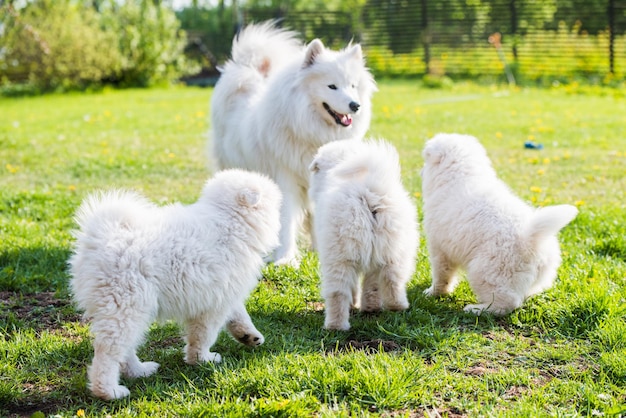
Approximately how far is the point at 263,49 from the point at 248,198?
11.6 feet

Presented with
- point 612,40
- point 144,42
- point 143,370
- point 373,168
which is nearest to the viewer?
point 143,370

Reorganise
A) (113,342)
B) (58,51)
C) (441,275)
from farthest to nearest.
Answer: (58,51), (441,275), (113,342)

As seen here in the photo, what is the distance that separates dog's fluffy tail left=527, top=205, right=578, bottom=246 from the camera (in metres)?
3.88

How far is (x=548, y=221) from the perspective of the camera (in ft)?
12.8

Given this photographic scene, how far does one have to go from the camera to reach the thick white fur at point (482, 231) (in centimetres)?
405

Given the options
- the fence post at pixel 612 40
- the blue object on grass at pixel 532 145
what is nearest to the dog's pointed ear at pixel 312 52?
the blue object on grass at pixel 532 145

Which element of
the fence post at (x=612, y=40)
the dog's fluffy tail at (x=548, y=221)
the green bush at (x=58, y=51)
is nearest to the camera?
the dog's fluffy tail at (x=548, y=221)

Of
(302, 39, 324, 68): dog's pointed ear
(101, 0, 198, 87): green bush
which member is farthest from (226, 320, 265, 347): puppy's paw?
Answer: (101, 0, 198, 87): green bush

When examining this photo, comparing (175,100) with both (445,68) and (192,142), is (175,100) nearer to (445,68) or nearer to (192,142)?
(192,142)

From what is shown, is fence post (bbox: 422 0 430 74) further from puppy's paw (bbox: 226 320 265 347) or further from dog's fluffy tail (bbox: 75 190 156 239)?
dog's fluffy tail (bbox: 75 190 156 239)

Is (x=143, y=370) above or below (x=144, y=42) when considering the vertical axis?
below

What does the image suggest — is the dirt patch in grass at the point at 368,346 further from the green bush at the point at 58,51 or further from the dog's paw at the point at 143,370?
the green bush at the point at 58,51

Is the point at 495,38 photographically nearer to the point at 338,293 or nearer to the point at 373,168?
the point at 373,168

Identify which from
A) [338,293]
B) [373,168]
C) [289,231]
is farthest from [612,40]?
[338,293]
